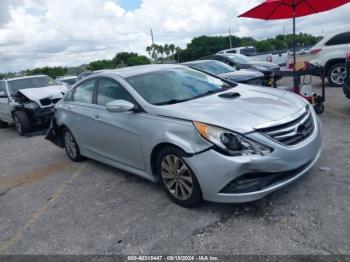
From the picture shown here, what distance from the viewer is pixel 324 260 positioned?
2.54 metres

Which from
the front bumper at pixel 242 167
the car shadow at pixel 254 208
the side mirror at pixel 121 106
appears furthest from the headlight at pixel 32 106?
the front bumper at pixel 242 167

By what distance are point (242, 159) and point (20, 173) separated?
14.5 feet

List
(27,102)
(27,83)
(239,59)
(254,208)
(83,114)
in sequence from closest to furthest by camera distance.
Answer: (254,208)
(83,114)
(27,102)
(27,83)
(239,59)

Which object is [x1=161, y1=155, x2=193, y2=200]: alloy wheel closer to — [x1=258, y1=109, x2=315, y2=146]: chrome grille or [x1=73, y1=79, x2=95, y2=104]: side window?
[x1=258, y1=109, x2=315, y2=146]: chrome grille

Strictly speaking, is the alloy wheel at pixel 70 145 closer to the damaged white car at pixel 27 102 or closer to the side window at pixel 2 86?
the damaged white car at pixel 27 102

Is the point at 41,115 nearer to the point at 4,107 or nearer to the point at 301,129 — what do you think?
the point at 4,107

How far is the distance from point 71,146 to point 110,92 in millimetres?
1761

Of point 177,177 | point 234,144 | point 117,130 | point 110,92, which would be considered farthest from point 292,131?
point 110,92

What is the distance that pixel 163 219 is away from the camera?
11.3 feet

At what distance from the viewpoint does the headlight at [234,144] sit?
3047 mm

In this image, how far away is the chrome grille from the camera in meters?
3.16

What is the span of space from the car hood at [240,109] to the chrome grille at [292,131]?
0.09 metres

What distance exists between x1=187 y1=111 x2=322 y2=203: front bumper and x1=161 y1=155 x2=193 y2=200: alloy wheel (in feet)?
0.57

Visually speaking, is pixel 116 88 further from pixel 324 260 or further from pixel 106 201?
pixel 324 260
